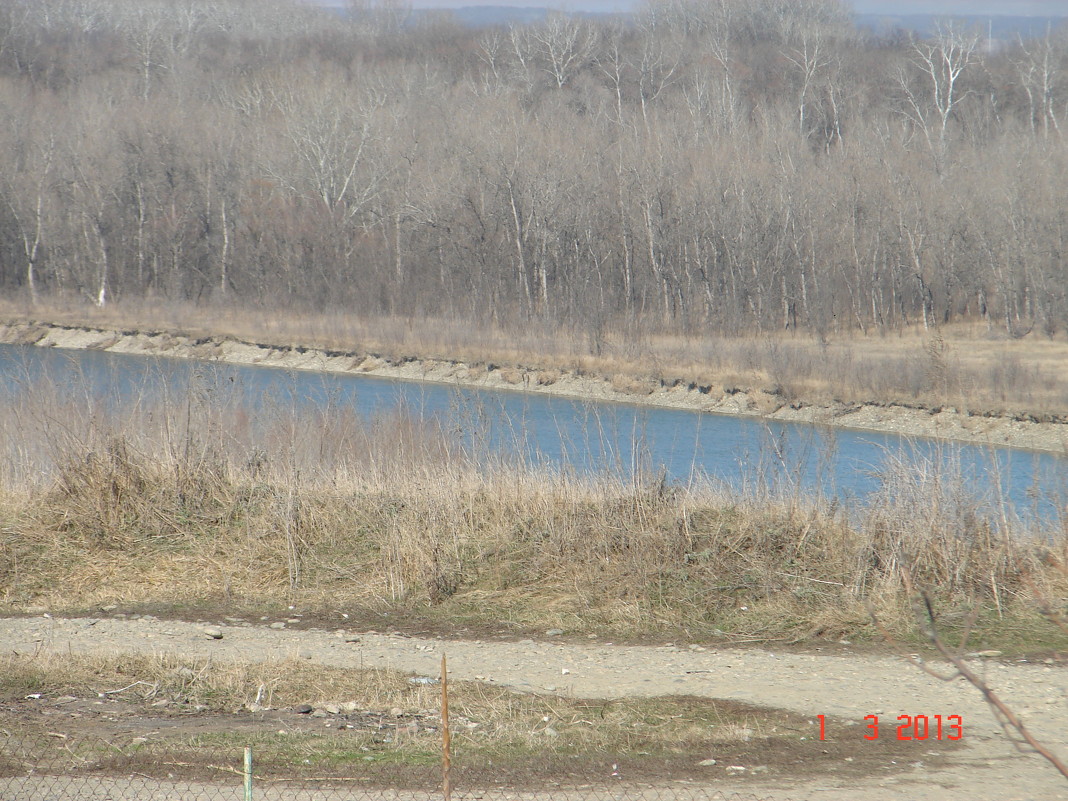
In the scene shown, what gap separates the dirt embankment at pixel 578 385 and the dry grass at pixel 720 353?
11.9 inches

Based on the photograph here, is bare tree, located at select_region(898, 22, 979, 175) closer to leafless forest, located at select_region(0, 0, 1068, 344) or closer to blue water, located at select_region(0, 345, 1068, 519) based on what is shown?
leafless forest, located at select_region(0, 0, 1068, 344)

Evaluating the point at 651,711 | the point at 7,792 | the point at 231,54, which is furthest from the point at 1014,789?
the point at 231,54

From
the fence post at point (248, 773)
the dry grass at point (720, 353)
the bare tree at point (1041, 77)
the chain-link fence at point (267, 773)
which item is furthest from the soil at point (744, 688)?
the bare tree at point (1041, 77)

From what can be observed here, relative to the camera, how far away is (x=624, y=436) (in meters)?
22.9

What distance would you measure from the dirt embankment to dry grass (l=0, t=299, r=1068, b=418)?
11.9 inches

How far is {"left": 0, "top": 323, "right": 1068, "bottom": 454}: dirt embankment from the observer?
25641mm

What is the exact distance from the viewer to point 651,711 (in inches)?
261

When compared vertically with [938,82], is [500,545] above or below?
below

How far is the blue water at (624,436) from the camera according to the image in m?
10.5

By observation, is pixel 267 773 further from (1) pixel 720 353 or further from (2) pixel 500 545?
(1) pixel 720 353

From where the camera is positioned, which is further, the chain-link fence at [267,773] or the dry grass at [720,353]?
the dry grass at [720,353]
